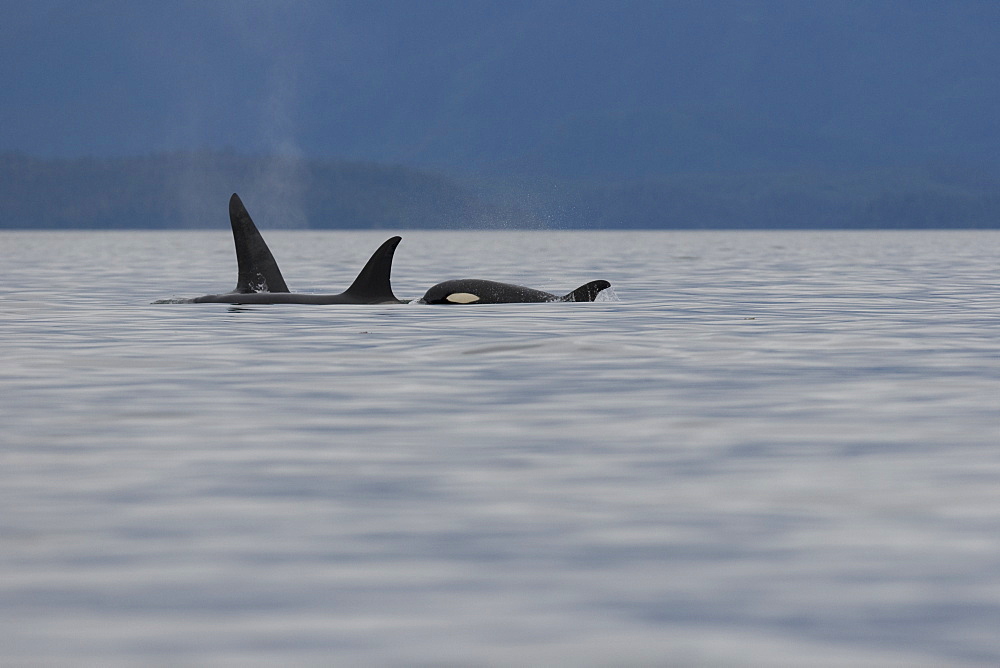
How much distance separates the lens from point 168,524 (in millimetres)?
7930

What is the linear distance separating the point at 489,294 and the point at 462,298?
0.68m

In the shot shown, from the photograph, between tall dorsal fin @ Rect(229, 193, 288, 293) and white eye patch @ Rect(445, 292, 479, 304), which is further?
tall dorsal fin @ Rect(229, 193, 288, 293)

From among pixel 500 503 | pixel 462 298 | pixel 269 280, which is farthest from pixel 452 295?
pixel 500 503

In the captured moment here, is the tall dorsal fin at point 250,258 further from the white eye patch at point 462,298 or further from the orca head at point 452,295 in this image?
the white eye patch at point 462,298

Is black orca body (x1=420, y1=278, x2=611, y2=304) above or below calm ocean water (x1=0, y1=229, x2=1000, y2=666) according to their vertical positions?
above

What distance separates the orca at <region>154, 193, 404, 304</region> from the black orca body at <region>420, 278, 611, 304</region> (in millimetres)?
799

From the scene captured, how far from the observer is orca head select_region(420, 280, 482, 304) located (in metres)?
27.2

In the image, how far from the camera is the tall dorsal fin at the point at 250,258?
2762 cm

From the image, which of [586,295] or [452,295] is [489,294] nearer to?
[452,295]

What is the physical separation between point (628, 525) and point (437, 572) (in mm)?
1359

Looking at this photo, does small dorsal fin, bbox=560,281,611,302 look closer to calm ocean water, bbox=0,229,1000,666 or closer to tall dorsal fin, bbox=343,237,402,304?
tall dorsal fin, bbox=343,237,402,304

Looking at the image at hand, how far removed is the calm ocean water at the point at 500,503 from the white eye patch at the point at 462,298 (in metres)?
8.77

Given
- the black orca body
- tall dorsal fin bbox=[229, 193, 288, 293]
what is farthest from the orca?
the black orca body

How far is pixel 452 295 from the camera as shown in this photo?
89.8 ft
